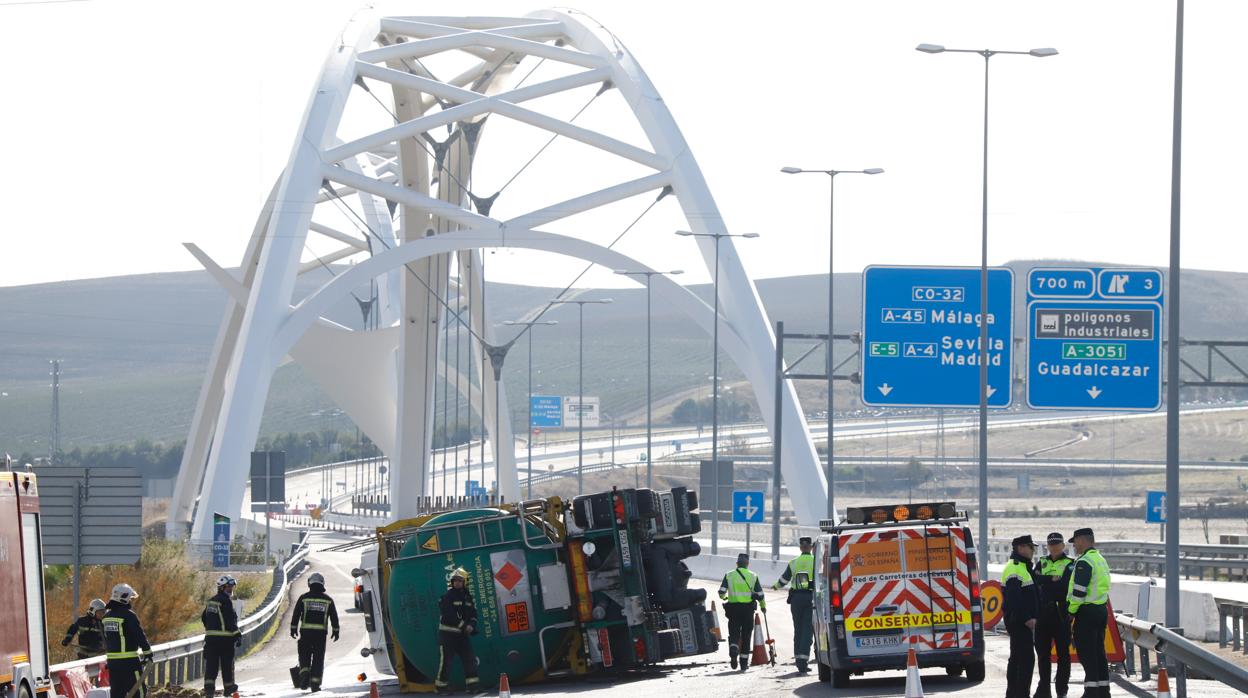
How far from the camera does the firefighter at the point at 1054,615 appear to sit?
17.7 metres

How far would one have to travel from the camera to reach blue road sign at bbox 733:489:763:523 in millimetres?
59156

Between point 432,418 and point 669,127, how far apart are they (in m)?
A: 23.0

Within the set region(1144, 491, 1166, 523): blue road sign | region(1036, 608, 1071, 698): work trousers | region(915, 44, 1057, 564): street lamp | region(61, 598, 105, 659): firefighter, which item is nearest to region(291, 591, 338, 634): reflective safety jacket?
region(61, 598, 105, 659): firefighter

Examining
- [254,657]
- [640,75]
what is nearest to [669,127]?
[640,75]

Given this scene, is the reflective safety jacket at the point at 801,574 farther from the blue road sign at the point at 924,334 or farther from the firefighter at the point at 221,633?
the blue road sign at the point at 924,334

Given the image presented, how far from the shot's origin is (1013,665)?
1780 centimetres

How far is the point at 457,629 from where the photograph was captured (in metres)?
21.8

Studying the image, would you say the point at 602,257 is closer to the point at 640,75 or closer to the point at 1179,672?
the point at 640,75

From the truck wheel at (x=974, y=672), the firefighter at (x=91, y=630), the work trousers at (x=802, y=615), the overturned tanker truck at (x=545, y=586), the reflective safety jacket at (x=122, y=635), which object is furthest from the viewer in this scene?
the work trousers at (x=802, y=615)

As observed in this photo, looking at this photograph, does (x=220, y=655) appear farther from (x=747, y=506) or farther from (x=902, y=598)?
→ (x=747, y=506)

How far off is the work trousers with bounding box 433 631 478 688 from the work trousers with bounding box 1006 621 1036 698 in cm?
655

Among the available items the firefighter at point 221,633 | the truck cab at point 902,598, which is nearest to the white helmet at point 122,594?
Result: the firefighter at point 221,633

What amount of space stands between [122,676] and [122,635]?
15.4 inches

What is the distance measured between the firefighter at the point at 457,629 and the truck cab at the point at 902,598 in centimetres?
399
